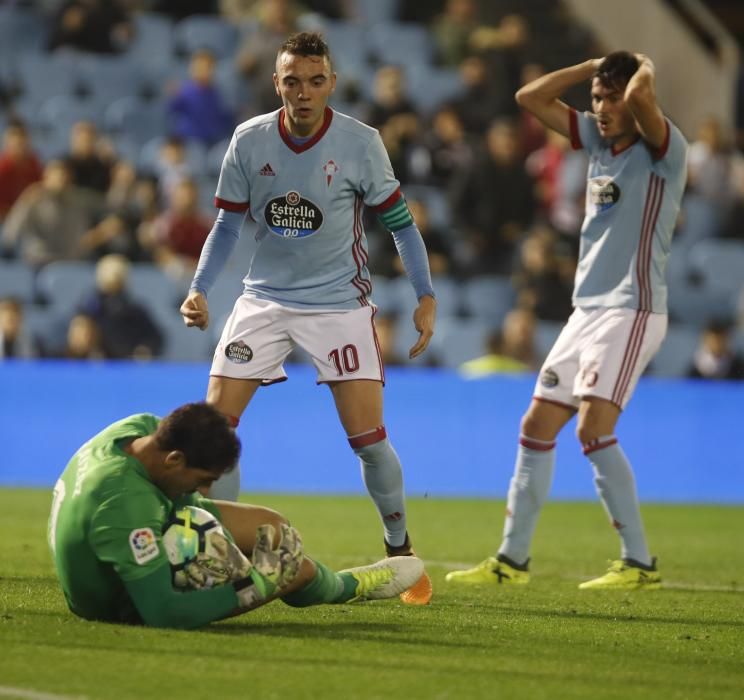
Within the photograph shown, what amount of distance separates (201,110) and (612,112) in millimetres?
9217

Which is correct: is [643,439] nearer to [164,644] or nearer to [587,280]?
[587,280]

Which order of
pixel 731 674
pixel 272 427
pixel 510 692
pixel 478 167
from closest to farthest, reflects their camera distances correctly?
pixel 510 692
pixel 731 674
pixel 272 427
pixel 478 167

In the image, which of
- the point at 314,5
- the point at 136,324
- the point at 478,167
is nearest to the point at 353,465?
the point at 136,324

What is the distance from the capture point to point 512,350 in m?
13.4

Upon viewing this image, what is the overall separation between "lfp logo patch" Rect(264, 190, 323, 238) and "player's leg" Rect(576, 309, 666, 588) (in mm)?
1543

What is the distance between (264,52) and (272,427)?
198 inches

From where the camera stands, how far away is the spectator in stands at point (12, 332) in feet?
40.8

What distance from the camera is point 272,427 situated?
12.5 meters

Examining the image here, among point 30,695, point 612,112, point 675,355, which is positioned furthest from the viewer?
point 675,355

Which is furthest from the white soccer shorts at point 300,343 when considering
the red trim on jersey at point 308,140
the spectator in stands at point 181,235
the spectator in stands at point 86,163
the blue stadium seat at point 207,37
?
the blue stadium seat at point 207,37

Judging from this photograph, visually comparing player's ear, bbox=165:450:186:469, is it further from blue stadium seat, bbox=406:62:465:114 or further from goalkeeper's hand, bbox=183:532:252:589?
blue stadium seat, bbox=406:62:465:114

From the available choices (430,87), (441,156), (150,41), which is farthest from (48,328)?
(430,87)

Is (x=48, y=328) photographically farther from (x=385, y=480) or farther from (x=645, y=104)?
(x=645, y=104)

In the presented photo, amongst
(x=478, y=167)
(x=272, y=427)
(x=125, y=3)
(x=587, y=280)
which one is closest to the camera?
(x=587, y=280)
